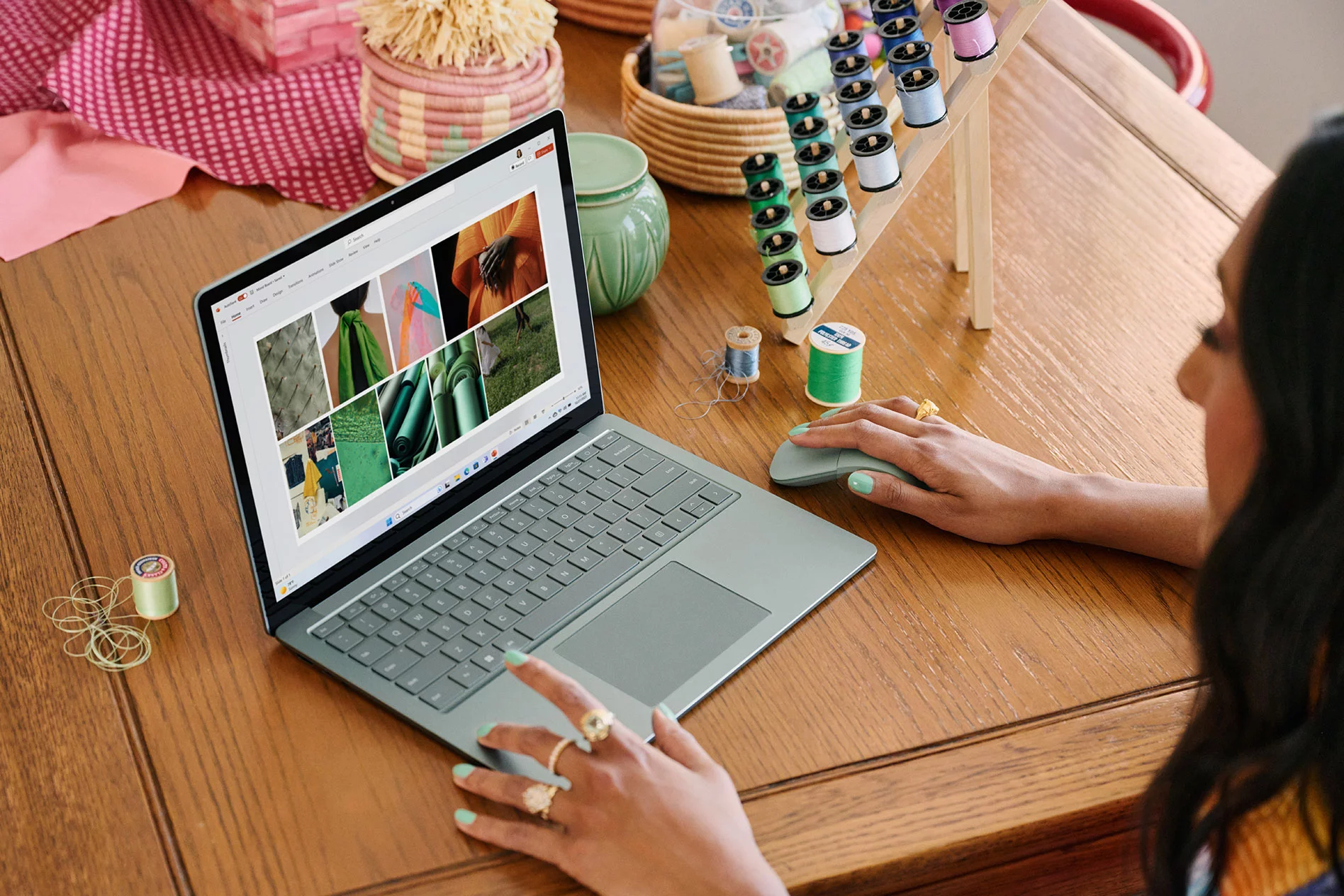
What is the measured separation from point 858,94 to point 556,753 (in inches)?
26.2

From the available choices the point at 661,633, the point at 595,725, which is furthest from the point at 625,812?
the point at 661,633

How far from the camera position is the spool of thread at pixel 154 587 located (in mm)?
888

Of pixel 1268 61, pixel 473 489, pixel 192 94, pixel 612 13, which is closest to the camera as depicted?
pixel 473 489

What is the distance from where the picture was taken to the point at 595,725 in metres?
0.78

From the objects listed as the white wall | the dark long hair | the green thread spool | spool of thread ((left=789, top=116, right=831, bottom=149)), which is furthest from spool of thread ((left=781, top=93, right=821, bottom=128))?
the white wall

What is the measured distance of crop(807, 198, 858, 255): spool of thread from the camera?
1143mm

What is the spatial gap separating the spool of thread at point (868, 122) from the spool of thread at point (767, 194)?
11cm

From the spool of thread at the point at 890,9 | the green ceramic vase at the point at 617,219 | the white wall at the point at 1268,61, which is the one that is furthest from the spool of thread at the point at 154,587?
the white wall at the point at 1268,61

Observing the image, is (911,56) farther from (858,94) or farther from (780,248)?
(780,248)

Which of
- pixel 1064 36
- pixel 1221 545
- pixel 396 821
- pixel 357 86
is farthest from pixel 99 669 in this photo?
pixel 1064 36

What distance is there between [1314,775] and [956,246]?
76 centimetres

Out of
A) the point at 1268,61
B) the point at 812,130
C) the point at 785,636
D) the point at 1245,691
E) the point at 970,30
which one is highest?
the point at 970,30

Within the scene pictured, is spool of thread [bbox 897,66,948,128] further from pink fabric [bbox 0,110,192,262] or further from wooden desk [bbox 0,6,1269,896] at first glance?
pink fabric [bbox 0,110,192,262]

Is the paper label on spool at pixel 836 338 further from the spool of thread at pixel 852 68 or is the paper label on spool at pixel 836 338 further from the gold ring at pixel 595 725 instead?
the gold ring at pixel 595 725
